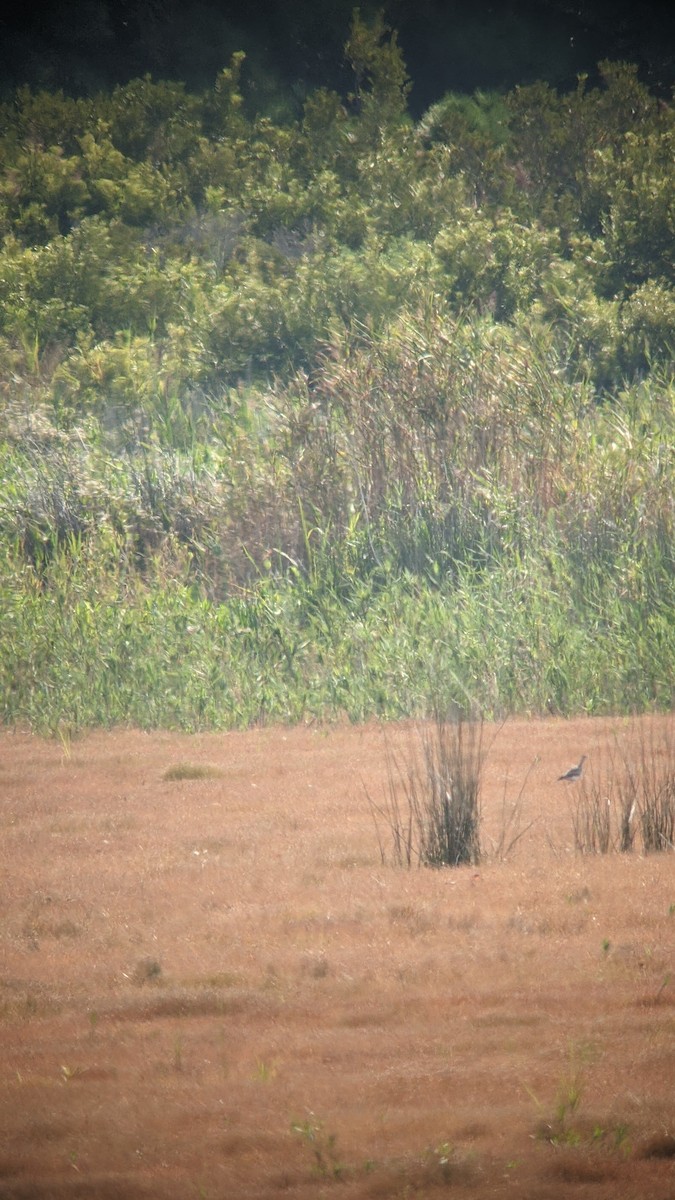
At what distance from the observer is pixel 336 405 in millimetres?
16250

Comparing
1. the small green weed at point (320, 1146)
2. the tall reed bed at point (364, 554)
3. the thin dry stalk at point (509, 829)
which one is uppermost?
the tall reed bed at point (364, 554)

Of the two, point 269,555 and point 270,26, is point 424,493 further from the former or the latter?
point 270,26

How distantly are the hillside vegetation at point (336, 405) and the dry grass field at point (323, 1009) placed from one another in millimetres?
3222

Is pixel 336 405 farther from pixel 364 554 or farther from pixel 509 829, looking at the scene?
pixel 509 829

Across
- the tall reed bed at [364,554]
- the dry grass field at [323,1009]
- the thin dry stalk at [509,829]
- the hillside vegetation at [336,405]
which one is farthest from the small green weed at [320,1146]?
the tall reed bed at [364,554]

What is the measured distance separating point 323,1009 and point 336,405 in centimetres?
1226

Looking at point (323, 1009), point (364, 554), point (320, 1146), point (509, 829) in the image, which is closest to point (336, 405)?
point (364, 554)

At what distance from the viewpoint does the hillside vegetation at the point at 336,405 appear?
1150 centimetres

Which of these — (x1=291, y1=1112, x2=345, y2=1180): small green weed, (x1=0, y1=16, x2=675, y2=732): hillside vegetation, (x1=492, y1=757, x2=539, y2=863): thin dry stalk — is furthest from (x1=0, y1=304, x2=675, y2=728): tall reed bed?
(x1=291, y1=1112, x2=345, y2=1180): small green weed

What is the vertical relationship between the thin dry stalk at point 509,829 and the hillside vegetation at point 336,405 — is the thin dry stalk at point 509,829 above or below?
below

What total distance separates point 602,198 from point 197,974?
19.8 metres

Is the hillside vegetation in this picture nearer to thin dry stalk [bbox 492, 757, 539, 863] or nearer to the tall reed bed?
the tall reed bed

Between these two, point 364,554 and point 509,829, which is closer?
point 509,829

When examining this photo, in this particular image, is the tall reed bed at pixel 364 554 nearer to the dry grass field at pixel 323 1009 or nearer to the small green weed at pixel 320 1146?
the dry grass field at pixel 323 1009
